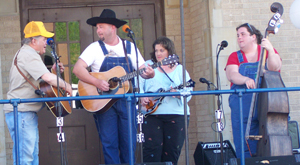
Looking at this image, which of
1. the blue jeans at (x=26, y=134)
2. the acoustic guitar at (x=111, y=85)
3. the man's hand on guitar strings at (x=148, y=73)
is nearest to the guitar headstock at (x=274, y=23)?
the acoustic guitar at (x=111, y=85)

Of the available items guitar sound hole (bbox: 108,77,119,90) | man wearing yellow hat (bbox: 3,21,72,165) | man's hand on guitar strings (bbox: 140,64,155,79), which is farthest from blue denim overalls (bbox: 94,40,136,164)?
man wearing yellow hat (bbox: 3,21,72,165)

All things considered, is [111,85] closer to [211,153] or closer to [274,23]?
[211,153]

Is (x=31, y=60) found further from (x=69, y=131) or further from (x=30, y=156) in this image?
(x=69, y=131)

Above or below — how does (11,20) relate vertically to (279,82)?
above

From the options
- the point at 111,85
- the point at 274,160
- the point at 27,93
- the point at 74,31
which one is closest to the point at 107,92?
the point at 111,85

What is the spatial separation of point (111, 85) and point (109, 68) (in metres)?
0.20

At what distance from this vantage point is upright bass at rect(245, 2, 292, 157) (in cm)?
395

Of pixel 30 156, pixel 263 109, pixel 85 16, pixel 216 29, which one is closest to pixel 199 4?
pixel 216 29

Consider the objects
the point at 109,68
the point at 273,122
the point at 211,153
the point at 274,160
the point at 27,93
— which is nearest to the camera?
the point at 274,160

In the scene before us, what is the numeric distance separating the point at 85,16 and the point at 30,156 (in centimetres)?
316

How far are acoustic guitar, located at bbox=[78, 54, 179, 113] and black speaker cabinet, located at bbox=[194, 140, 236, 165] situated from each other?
1.27 meters

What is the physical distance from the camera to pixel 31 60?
14.6 ft

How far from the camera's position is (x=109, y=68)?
4625 mm

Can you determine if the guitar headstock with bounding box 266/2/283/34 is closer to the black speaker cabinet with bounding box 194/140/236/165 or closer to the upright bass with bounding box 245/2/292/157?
the upright bass with bounding box 245/2/292/157
